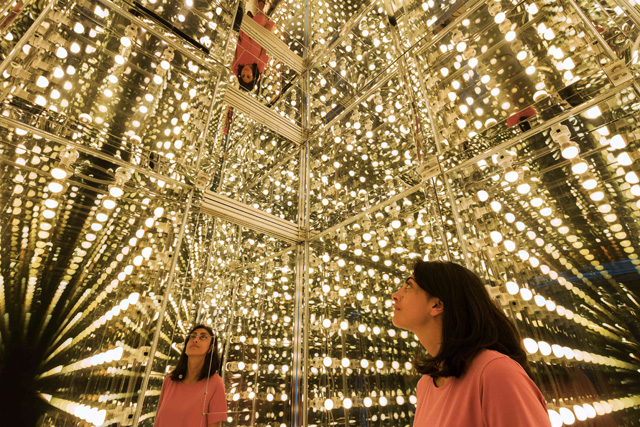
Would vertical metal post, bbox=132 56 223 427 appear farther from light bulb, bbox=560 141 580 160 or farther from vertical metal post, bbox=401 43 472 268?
light bulb, bbox=560 141 580 160

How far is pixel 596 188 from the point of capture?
56.7 inches

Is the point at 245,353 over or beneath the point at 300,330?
beneath

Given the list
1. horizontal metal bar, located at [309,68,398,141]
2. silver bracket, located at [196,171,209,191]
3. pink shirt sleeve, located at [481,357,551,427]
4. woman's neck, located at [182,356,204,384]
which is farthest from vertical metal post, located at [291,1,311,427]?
pink shirt sleeve, located at [481,357,551,427]

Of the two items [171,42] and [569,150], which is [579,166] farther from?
[171,42]

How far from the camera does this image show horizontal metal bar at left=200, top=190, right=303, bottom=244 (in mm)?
2527

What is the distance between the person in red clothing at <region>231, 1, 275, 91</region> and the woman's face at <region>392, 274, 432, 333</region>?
111 inches

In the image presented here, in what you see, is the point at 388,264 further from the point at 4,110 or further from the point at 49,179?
the point at 4,110

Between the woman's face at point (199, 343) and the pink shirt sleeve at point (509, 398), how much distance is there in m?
1.79

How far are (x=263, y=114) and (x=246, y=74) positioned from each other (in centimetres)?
47

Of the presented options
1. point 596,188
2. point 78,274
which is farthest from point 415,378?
point 78,274

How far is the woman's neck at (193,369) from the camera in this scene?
6.43 ft

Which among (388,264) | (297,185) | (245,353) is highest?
(297,185)

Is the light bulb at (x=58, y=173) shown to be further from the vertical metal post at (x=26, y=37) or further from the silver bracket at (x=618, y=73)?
the silver bracket at (x=618, y=73)

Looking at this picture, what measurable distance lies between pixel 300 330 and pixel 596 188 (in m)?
2.24
